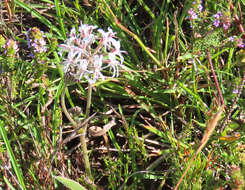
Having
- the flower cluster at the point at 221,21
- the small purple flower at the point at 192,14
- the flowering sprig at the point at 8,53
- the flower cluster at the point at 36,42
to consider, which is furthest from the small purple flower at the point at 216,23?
the flowering sprig at the point at 8,53

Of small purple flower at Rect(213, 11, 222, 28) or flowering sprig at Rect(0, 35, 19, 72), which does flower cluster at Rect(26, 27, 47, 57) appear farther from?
small purple flower at Rect(213, 11, 222, 28)

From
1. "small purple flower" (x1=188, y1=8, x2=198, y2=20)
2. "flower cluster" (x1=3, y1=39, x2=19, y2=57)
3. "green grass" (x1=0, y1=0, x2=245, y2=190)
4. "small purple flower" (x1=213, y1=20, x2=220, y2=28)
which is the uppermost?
"small purple flower" (x1=188, y1=8, x2=198, y2=20)

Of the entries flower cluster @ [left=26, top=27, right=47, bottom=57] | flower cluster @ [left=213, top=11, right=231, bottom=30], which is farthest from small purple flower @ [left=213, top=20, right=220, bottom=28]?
flower cluster @ [left=26, top=27, right=47, bottom=57]

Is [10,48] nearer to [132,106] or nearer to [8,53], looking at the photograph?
[8,53]

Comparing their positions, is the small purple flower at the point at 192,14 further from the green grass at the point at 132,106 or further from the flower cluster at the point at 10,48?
the flower cluster at the point at 10,48

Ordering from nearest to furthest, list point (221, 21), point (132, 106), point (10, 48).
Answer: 1. point (10, 48)
2. point (221, 21)
3. point (132, 106)

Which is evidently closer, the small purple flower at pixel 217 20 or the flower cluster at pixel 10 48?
the flower cluster at pixel 10 48

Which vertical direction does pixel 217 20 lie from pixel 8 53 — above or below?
above

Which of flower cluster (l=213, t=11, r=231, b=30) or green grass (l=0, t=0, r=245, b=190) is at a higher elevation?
flower cluster (l=213, t=11, r=231, b=30)

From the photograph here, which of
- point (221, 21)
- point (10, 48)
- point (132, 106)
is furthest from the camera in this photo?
point (132, 106)

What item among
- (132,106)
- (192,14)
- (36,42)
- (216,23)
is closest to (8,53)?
(36,42)
